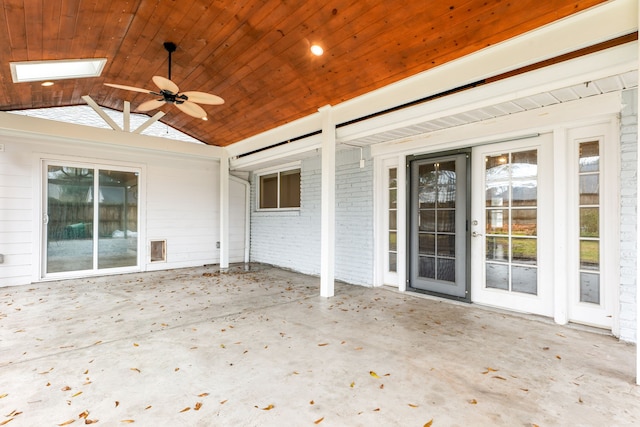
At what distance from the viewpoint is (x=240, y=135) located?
21.2ft

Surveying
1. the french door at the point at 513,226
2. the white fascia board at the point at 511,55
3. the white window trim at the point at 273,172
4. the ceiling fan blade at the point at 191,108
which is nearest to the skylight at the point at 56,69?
the ceiling fan blade at the point at 191,108

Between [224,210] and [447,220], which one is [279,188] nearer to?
[224,210]

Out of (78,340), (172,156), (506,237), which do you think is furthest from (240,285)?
(506,237)

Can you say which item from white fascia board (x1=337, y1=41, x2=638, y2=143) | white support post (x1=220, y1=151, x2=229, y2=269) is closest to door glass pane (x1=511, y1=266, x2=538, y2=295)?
white fascia board (x1=337, y1=41, x2=638, y2=143)

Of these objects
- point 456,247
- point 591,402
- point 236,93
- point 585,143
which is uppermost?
point 236,93

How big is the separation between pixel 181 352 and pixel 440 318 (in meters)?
2.78

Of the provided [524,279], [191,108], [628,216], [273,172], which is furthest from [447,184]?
[273,172]

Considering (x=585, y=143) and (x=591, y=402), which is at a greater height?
(x=585, y=143)

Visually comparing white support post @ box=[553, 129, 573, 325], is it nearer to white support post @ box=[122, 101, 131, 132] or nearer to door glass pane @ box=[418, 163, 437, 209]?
door glass pane @ box=[418, 163, 437, 209]

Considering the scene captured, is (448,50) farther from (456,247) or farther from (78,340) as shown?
(78,340)

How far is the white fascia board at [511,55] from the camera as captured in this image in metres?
2.38

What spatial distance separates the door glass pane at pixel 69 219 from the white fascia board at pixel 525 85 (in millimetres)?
5506

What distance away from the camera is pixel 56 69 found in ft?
13.8

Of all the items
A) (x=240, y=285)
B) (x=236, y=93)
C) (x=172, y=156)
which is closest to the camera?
(x=236, y=93)
